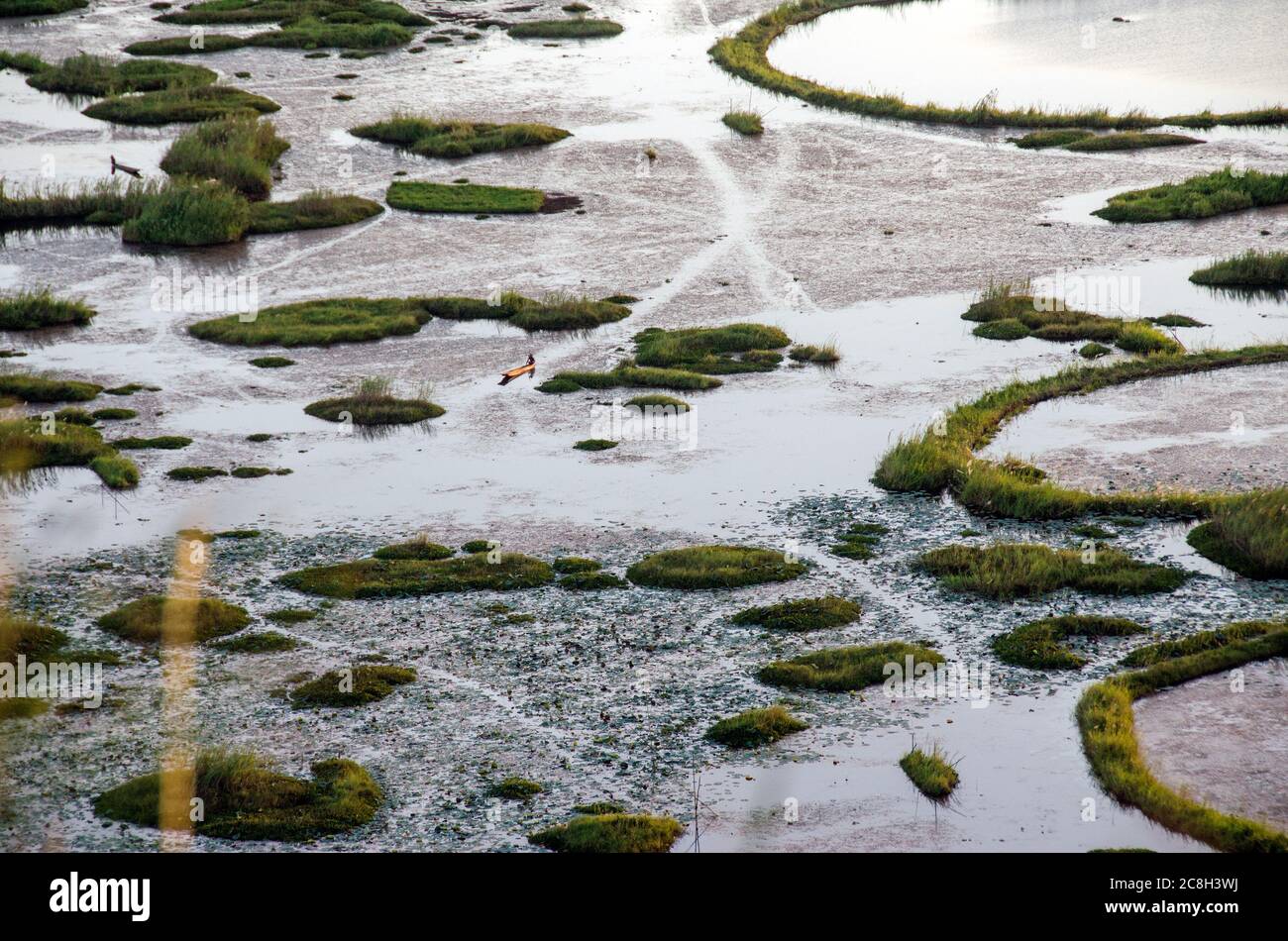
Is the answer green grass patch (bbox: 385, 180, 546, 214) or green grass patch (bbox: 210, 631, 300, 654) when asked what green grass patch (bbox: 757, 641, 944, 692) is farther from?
green grass patch (bbox: 385, 180, 546, 214)

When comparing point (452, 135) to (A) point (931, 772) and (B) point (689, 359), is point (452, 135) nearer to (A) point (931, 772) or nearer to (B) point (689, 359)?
(B) point (689, 359)

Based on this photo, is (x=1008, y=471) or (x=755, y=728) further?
(x=1008, y=471)

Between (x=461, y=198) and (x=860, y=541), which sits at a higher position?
(x=461, y=198)

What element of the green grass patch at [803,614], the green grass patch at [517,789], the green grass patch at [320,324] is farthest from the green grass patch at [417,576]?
the green grass patch at [320,324]

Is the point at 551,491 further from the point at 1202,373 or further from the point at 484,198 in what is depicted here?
the point at 484,198

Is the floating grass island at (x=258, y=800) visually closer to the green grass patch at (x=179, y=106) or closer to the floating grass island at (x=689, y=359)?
the floating grass island at (x=689, y=359)

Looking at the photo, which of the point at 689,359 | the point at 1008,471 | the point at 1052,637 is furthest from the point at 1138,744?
the point at 689,359
